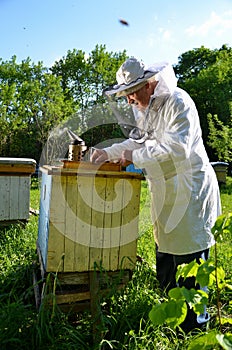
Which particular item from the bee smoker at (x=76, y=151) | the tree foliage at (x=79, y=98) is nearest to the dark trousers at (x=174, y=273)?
the bee smoker at (x=76, y=151)

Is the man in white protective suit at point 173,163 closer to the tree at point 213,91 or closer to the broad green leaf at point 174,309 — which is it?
the broad green leaf at point 174,309

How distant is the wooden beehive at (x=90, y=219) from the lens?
6.27ft

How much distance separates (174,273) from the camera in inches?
87.7

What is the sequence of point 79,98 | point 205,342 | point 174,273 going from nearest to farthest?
point 205,342 → point 174,273 → point 79,98

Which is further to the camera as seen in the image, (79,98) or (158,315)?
(79,98)

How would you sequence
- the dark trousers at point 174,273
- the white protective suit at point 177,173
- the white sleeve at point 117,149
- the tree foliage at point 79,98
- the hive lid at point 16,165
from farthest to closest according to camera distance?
the tree foliage at point 79,98 → the hive lid at point 16,165 → the white sleeve at point 117,149 → the dark trousers at point 174,273 → the white protective suit at point 177,173

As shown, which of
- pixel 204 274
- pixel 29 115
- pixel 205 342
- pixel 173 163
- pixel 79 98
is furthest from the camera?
pixel 79 98

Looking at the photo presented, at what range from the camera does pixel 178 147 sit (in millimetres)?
1867

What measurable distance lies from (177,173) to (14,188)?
8.52ft

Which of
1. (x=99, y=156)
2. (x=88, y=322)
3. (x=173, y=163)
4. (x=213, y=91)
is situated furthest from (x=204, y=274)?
(x=213, y=91)

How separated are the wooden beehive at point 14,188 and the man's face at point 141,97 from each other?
2.20 m

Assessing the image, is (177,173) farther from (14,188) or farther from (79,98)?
(79,98)

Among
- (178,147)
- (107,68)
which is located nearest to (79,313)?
(178,147)

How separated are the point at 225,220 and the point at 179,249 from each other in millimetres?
1016
